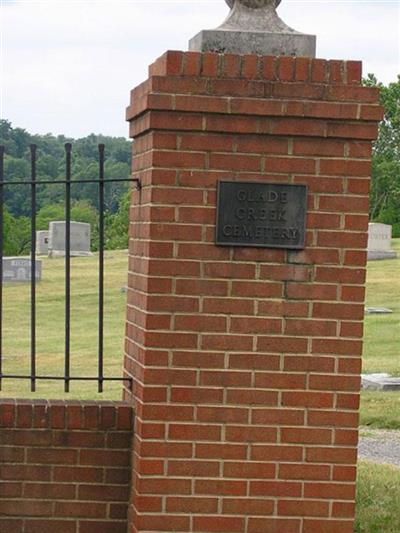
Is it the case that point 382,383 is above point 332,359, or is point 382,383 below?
below

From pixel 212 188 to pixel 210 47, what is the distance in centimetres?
66

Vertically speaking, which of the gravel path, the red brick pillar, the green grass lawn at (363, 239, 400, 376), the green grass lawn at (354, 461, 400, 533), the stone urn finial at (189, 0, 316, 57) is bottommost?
the green grass lawn at (363, 239, 400, 376)

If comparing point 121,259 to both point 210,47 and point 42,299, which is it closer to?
point 42,299

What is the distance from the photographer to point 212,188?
537cm

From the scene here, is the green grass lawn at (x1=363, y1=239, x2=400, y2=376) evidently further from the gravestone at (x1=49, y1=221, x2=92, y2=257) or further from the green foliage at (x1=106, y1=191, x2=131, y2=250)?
the green foliage at (x1=106, y1=191, x2=131, y2=250)

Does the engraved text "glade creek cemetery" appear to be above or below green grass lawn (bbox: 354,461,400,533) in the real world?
above

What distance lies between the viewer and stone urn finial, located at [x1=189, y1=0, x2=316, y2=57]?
5500 mm

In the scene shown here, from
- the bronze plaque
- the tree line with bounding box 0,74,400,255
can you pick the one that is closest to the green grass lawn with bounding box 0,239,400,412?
the bronze plaque

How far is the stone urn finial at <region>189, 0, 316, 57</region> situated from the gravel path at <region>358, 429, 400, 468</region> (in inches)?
187

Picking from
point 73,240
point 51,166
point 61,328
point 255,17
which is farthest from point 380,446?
point 51,166

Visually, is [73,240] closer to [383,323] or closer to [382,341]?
[383,323]

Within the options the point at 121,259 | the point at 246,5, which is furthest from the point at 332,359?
the point at 121,259

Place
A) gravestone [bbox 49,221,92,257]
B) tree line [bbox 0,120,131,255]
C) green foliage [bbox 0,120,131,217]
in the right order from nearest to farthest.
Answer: gravestone [bbox 49,221,92,257], green foliage [bbox 0,120,131,217], tree line [bbox 0,120,131,255]

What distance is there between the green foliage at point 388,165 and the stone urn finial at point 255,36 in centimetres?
5375
